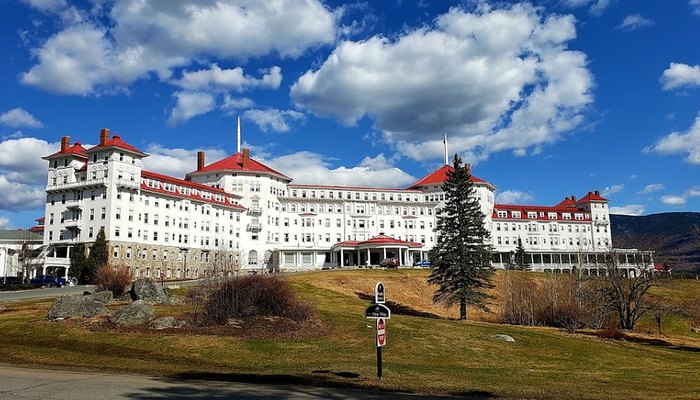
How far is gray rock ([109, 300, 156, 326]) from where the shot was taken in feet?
89.6

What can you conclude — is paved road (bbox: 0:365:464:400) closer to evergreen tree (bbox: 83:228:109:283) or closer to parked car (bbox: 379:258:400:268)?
evergreen tree (bbox: 83:228:109:283)

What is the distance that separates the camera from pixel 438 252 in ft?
168

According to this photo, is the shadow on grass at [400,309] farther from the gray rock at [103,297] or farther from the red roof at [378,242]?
the red roof at [378,242]

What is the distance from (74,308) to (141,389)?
18.5m

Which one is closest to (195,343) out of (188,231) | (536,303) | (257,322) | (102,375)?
(257,322)

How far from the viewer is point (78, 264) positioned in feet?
226

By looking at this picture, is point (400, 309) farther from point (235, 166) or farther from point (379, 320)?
point (235, 166)

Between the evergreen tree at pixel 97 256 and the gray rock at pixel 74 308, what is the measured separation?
38.3m

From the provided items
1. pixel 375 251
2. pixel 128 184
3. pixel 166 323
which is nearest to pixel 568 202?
pixel 375 251

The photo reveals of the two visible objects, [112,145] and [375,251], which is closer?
[112,145]

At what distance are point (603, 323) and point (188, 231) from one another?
60.2m

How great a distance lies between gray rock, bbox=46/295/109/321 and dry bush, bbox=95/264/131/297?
10.8m

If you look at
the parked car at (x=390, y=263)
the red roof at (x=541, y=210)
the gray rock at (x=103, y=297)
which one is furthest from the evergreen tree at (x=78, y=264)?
the red roof at (x=541, y=210)

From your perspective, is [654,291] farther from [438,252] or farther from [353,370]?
[353,370]
